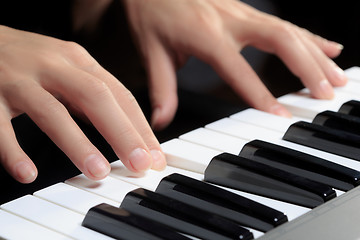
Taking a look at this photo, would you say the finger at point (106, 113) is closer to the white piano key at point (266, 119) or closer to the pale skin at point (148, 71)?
the pale skin at point (148, 71)

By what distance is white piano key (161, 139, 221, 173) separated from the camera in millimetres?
798

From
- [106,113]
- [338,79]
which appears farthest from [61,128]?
[338,79]

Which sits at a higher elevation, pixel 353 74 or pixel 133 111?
pixel 353 74

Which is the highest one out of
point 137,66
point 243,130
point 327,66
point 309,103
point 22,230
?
point 137,66

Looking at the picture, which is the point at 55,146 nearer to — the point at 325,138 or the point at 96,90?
the point at 96,90

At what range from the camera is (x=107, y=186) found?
0.74 meters

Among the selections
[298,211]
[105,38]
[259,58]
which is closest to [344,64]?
[259,58]

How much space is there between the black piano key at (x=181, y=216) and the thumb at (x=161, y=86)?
16.8 inches

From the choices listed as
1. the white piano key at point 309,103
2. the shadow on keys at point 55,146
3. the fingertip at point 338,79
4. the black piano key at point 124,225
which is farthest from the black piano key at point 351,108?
the black piano key at point 124,225

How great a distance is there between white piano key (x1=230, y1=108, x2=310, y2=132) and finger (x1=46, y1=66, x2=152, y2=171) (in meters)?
0.20

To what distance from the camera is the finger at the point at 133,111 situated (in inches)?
32.8

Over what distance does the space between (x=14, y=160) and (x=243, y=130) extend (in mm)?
321

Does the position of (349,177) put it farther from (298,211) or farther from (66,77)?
(66,77)

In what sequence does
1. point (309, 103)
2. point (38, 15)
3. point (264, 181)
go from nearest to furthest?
point (264, 181)
point (309, 103)
point (38, 15)
